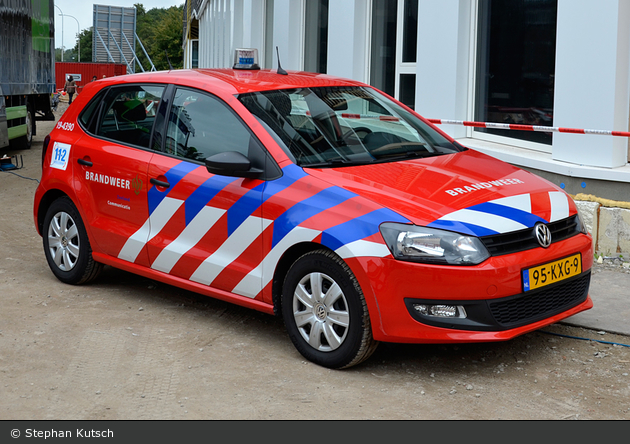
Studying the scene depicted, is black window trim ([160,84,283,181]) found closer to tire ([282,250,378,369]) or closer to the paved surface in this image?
tire ([282,250,378,369])

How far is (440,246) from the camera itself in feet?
12.8

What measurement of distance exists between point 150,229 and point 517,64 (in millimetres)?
5236

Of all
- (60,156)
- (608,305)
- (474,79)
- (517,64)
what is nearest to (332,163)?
(608,305)

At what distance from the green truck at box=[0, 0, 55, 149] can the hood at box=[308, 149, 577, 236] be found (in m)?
11.3

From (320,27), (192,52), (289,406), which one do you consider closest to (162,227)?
(289,406)

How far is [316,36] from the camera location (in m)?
14.1

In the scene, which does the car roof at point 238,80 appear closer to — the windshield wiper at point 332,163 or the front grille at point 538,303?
the windshield wiper at point 332,163

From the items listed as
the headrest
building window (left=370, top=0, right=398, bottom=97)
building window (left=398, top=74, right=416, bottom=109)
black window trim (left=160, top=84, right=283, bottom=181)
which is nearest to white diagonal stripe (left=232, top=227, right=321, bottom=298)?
black window trim (left=160, top=84, right=283, bottom=181)

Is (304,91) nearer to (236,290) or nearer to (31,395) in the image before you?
(236,290)

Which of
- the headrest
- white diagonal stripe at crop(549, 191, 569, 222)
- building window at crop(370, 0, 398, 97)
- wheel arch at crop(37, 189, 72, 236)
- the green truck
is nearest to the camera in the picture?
white diagonal stripe at crop(549, 191, 569, 222)

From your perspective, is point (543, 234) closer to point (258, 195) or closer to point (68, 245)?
point (258, 195)

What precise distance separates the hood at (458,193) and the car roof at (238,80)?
36.7 inches

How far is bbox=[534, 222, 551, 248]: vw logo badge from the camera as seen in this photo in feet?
13.5

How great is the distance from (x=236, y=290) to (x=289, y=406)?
110 cm
